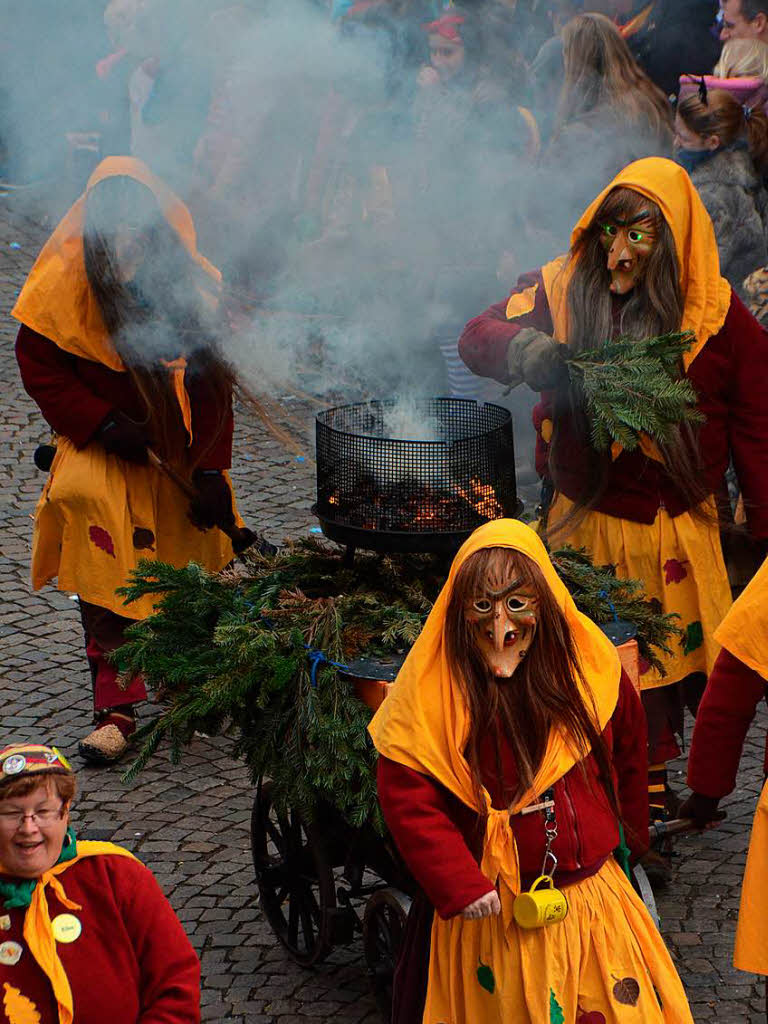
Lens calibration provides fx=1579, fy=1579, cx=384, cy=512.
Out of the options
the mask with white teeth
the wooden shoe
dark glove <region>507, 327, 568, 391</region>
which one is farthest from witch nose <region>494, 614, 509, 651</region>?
the wooden shoe

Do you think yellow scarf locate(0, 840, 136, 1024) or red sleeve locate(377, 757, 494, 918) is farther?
red sleeve locate(377, 757, 494, 918)

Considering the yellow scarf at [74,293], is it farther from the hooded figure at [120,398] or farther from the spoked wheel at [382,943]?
the spoked wheel at [382,943]

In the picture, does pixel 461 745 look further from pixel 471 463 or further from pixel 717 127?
pixel 717 127

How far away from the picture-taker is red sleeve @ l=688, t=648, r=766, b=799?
138 inches

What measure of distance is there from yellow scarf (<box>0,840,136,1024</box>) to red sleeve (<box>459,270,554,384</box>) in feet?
8.13

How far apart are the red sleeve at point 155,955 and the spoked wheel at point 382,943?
1011mm

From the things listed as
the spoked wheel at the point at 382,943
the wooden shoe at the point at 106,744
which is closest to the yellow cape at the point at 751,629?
the spoked wheel at the point at 382,943

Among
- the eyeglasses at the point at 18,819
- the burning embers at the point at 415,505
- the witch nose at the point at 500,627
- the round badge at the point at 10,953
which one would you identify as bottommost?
the round badge at the point at 10,953

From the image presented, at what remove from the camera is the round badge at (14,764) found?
115 inches

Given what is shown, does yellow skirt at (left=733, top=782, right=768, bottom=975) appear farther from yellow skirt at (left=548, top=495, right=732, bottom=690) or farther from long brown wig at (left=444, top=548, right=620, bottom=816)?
yellow skirt at (left=548, top=495, right=732, bottom=690)

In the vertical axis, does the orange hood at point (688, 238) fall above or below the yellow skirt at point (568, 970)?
above

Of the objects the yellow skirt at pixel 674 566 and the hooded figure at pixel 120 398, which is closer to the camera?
the yellow skirt at pixel 674 566

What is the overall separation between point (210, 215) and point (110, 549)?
11.4ft

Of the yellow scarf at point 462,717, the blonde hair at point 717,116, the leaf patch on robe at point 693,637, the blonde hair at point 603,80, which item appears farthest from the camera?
the blonde hair at point 603,80
